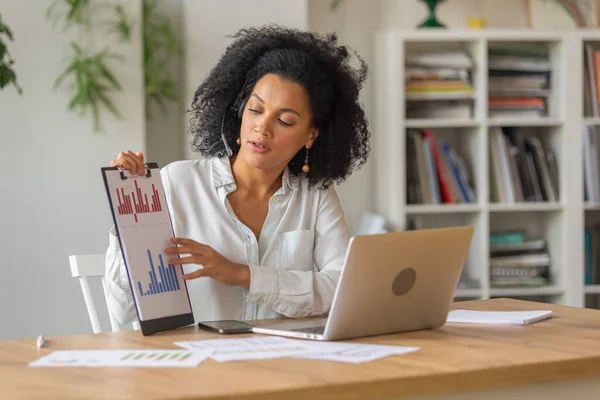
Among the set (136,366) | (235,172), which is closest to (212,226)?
(235,172)

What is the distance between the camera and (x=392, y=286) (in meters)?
1.68

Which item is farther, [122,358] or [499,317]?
[499,317]

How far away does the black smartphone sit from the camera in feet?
5.69

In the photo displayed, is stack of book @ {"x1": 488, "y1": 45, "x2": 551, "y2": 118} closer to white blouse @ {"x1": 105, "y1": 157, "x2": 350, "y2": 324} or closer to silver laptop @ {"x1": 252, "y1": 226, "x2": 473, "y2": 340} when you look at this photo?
white blouse @ {"x1": 105, "y1": 157, "x2": 350, "y2": 324}

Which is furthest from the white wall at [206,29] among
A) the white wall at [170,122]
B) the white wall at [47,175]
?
the white wall at [47,175]

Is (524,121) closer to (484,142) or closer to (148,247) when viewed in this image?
(484,142)

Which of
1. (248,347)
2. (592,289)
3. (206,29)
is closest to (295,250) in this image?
(248,347)

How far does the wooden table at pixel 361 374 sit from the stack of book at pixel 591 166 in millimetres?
2325

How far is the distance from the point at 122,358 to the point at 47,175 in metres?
2.00

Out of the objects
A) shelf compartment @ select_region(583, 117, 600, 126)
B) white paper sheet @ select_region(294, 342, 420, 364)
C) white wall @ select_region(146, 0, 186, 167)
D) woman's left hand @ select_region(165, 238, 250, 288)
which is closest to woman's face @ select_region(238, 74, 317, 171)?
woman's left hand @ select_region(165, 238, 250, 288)

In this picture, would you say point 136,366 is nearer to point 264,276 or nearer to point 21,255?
point 264,276

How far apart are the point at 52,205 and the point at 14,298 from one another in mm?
360

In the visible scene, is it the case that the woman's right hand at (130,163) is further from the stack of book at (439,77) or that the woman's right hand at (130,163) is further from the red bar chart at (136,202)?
the stack of book at (439,77)

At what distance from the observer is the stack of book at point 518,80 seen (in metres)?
3.92
